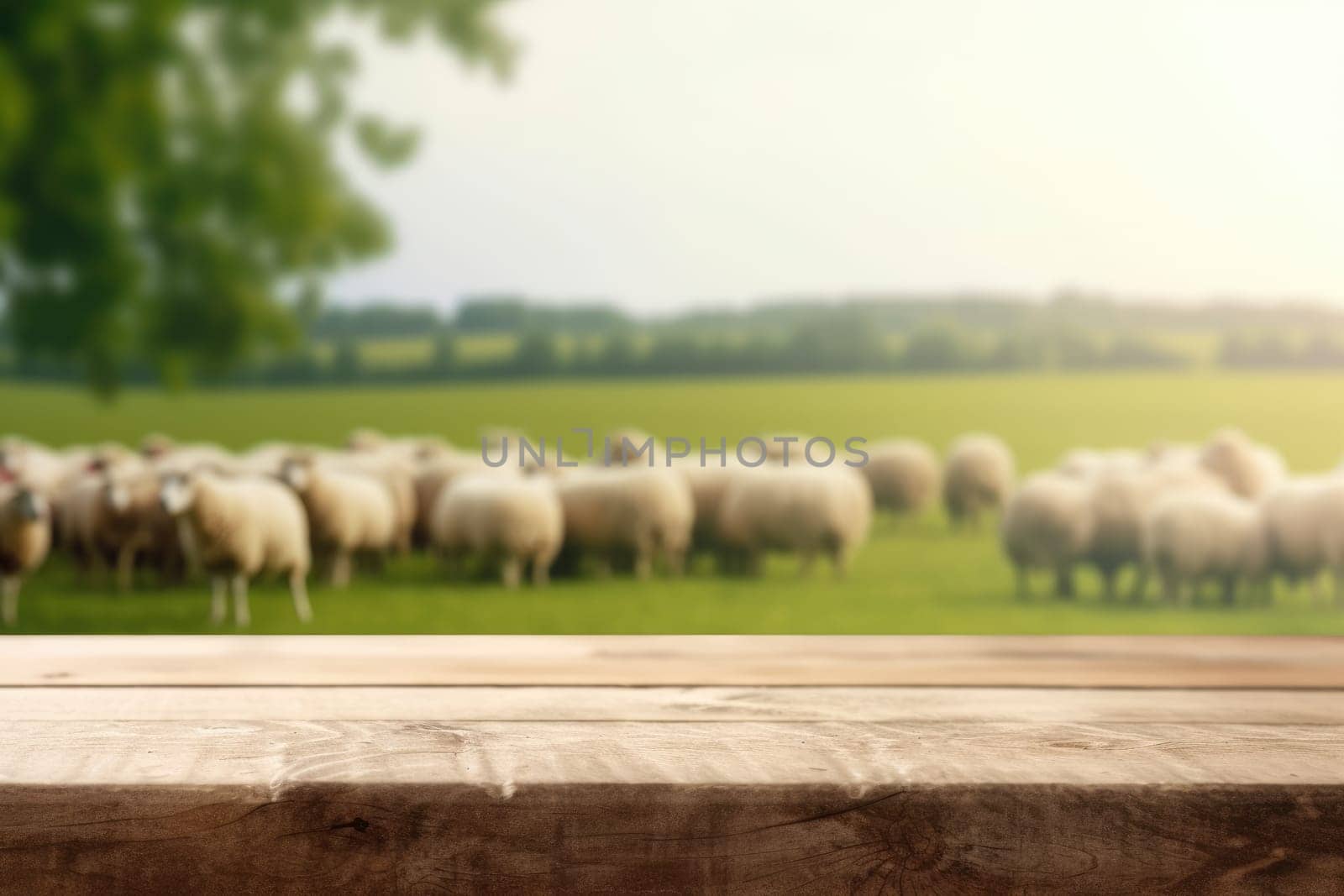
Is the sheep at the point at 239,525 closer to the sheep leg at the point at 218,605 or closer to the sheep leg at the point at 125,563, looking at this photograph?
the sheep leg at the point at 218,605

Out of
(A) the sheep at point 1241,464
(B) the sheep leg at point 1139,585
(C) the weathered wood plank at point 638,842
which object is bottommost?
(B) the sheep leg at point 1139,585

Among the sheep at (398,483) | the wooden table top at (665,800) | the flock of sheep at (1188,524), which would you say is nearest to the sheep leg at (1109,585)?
the flock of sheep at (1188,524)

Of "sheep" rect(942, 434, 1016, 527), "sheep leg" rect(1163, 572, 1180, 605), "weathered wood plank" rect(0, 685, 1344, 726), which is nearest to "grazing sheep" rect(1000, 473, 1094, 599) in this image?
"sheep leg" rect(1163, 572, 1180, 605)

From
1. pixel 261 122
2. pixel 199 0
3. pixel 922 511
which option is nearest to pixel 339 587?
pixel 261 122

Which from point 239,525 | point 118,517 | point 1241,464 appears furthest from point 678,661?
point 1241,464

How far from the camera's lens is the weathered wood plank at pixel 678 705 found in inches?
36.8

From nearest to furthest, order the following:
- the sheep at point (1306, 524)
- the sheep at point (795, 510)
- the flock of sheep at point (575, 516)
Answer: the flock of sheep at point (575, 516) → the sheep at point (1306, 524) → the sheep at point (795, 510)

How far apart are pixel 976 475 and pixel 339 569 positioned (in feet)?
16.9

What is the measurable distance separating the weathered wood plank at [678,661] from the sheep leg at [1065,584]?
17.8ft

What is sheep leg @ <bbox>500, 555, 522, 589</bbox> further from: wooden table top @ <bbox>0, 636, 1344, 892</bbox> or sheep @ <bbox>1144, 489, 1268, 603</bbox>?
wooden table top @ <bbox>0, 636, 1344, 892</bbox>

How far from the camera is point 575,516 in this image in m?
7.15

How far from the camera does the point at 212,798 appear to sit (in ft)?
2.38

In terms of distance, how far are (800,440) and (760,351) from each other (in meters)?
3.91

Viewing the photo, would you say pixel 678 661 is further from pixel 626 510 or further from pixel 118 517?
pixel 626 510
